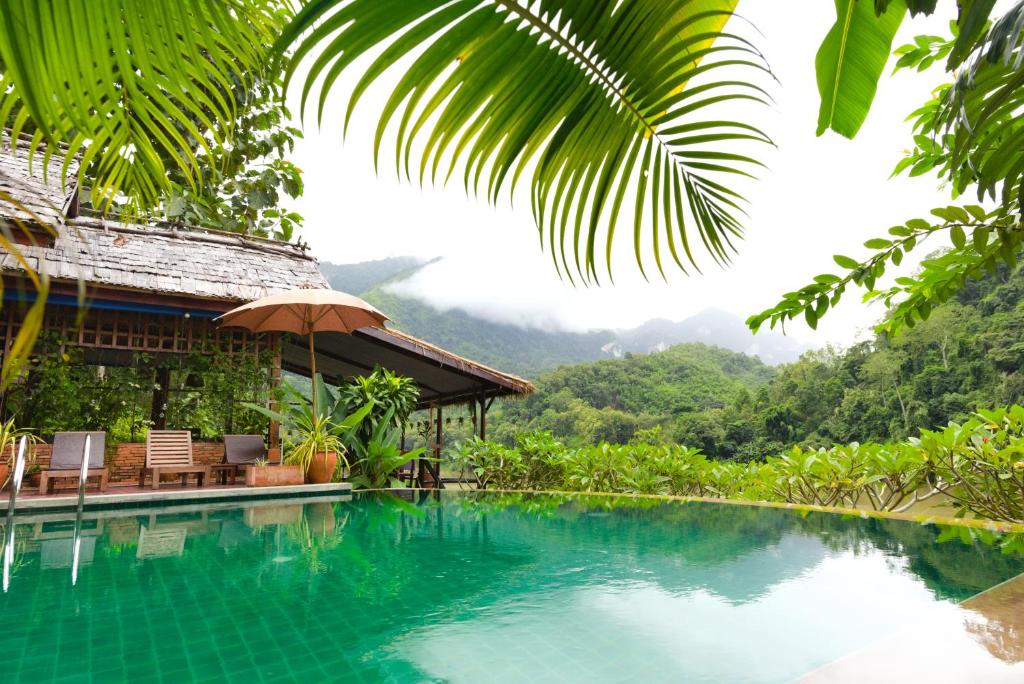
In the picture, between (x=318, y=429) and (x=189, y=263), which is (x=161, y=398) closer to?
(x=189, y=263)

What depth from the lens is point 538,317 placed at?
74.6 metres

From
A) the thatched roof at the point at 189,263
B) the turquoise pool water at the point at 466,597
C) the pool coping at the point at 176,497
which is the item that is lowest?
the turquoise pool water at the point at 466,597

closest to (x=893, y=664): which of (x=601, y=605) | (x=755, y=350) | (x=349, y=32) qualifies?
(x=601, y=605)

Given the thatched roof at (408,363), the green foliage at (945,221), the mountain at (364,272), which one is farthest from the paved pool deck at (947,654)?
the mountain at (364,272)

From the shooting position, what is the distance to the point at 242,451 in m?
8.46

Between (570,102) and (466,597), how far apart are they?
315 centimetres

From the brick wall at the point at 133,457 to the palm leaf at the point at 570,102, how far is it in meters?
9.25

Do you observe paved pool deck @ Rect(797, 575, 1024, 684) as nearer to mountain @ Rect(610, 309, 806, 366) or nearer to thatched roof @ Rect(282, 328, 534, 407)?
thatched roof @ Rect(282, 328, 534, 407)

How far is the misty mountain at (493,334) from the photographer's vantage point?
53.5 m

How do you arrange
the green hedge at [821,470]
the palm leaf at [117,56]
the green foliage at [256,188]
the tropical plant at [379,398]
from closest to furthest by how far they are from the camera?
the palm leaf at [117,56] < the green hedge at [821,470] < the tropical plant at [379,398] < the green foliage at [256,188]

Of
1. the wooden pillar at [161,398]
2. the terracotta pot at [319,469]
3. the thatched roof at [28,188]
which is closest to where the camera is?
the thatched roof at [28,188]

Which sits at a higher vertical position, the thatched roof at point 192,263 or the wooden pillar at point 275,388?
the thatched roof at point 192,263

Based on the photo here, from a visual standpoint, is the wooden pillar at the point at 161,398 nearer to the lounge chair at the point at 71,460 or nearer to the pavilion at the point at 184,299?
the pavilion at the point at 184,299

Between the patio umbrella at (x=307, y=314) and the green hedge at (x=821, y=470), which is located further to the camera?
the patio umbrella at (x=307, y=314)
